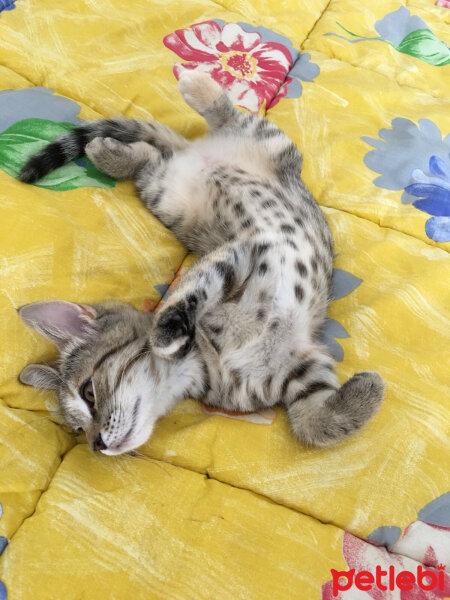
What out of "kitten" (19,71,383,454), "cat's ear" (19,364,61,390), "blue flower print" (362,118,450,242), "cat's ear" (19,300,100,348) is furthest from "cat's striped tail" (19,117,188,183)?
"blue flower print" (362,118,450,242)

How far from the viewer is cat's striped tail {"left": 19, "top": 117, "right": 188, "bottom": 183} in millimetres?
1430

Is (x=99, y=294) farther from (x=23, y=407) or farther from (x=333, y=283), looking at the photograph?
(x=333, y=283)

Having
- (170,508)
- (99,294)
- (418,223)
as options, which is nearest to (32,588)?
(170,508)

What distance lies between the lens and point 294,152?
1.63m

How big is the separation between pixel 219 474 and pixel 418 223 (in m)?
0.97

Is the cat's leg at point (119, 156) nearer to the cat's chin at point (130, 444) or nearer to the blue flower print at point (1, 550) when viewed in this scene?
the cat's chin at point (130, 444)

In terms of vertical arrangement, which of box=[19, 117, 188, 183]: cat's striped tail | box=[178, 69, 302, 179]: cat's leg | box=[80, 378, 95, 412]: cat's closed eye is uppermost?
box=[178, 69, 302, 179]: cat's leg

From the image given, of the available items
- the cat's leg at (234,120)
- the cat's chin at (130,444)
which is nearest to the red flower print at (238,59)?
the cat's leg at (234,120)

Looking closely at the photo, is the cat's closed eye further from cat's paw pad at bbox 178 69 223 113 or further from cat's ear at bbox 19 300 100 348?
cat's paw pad at bbox 178 69 223 113

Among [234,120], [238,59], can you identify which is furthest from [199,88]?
[238,59]

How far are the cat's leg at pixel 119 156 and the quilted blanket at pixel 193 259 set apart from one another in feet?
0.16

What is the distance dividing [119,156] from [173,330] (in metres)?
0.70

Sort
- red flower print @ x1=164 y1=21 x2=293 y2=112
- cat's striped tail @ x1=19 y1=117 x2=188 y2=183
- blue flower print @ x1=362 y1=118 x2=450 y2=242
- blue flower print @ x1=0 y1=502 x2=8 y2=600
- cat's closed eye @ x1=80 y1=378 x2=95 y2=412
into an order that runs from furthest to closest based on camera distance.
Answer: red flower print @ x1=164 y1=21 x2=293 y2=112 < blue flower print @ x1=362 y1=118 x2=450 y2=242 < cat's striped tail @ x1=19 y1=117 x2=188 y2=183 < cat's closed eye @ x1=80 y1=378 x2=95 y2=412 < blue flower print @ x1=0 y1=502 x2=8 y2=600

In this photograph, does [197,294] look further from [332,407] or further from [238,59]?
[238,59]
